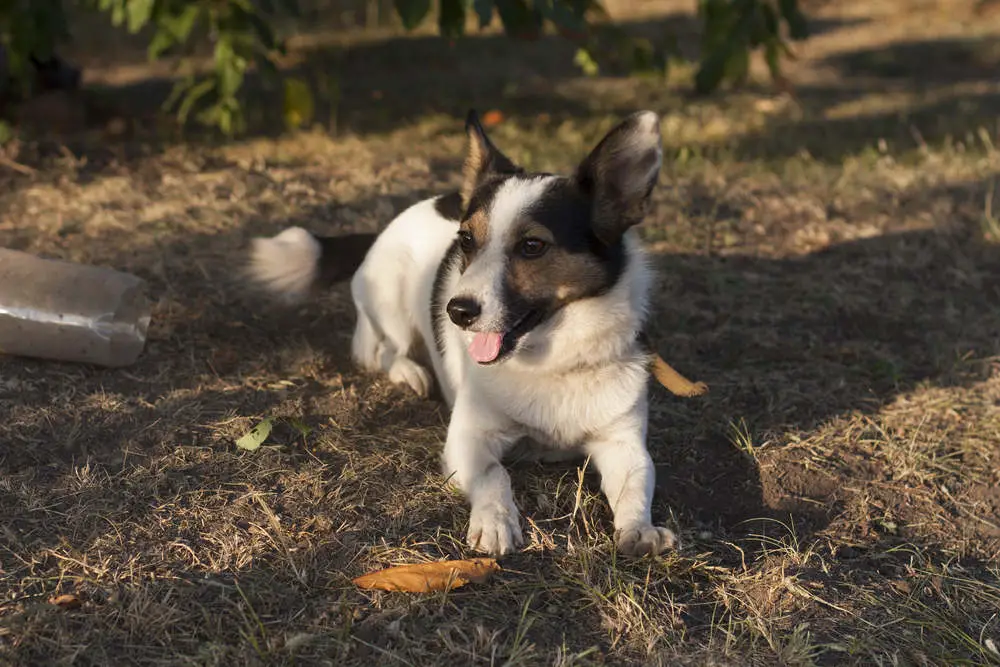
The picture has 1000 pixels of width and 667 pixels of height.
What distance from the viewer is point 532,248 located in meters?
3.16

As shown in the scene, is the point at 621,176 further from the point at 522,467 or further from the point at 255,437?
the point at 255,437

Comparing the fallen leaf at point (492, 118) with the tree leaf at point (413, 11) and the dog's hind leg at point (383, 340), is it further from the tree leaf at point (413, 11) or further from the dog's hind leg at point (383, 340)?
the dog's hind leg at point (383, 340)

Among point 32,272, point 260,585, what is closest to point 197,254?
point 32,272

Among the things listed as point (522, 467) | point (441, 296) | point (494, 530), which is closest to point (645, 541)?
point (494, 530)

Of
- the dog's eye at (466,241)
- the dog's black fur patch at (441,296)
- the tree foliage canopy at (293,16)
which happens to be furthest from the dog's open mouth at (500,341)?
the tree foliage canopy at (293,16)

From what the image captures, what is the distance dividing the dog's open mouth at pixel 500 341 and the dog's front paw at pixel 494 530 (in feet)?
1.45

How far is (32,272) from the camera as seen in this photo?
390cm

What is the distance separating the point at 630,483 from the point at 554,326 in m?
0.54

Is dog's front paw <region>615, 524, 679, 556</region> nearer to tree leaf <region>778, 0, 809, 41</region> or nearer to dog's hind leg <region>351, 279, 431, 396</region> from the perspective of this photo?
dog's hind leg <region>351, 279, 431, 396</region>

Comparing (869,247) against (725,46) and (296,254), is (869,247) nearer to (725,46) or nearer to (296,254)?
(725,46)

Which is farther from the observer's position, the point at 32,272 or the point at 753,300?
the point at 753,300

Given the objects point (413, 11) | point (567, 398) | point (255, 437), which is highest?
point (413, 11)

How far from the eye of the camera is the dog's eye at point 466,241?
129 inches

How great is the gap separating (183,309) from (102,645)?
85.6 inches
